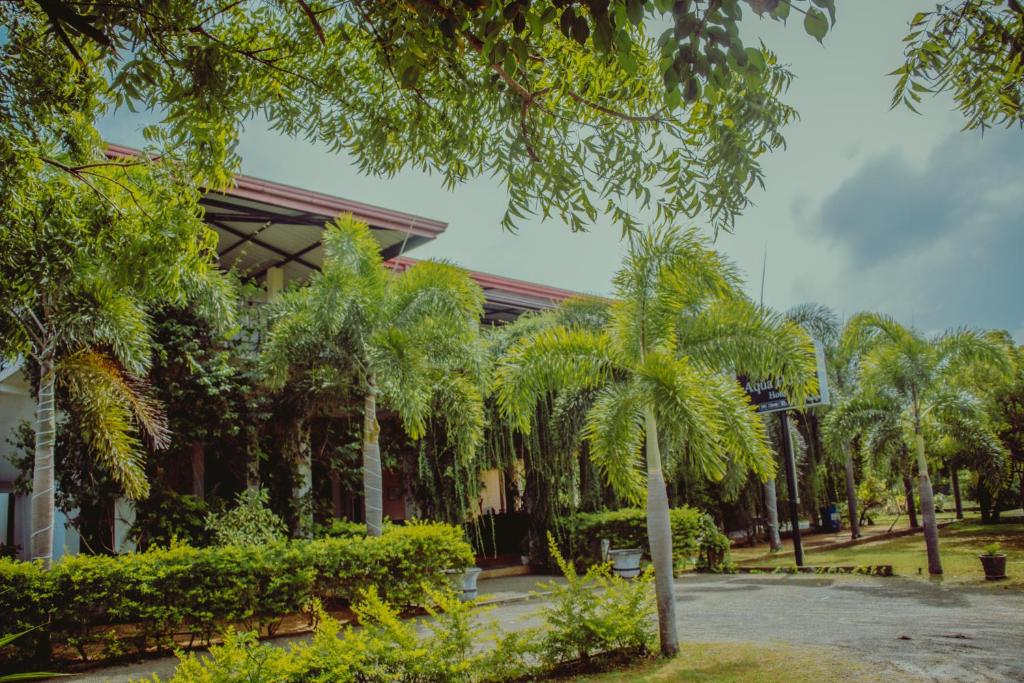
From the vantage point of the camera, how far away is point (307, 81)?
17.4 feet

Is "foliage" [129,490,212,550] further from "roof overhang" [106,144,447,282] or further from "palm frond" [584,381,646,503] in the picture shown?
"palm frond" [584,381,646,503]

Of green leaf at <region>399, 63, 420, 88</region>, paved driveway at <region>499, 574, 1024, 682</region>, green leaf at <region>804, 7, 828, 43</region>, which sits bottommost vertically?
paved driveway at <region>499, 574, 1024, 682</region>

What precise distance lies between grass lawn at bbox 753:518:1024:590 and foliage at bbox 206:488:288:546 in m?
11.7

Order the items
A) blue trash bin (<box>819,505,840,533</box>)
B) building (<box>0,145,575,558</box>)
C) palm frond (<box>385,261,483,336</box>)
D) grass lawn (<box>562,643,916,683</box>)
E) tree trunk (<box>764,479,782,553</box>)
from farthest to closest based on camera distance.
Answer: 1. blue trash bin (<box>819,505,840,533</box>)
2. tree trunk (<box>764,479,782,553</box>)
3. building (<box>0,145,575,558</box>)
4. palm frond (<box>385,261,483,336</box>)
5. grass lawn (<box>562,643,916,683</box>)

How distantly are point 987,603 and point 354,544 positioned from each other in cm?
925

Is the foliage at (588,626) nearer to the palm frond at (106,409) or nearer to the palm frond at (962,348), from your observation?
the palm frond at (106,409)

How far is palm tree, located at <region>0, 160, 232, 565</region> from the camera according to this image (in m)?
6.10

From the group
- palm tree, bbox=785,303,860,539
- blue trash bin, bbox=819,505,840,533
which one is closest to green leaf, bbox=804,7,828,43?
palm tree, bbox=785,303,860,539

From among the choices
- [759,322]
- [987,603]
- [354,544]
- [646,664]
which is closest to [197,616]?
[354,544]

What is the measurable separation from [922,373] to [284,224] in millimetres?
13101

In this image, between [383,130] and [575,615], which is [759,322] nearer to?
[575,615]

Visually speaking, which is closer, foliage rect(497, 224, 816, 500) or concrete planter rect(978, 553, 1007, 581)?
foliage rect(497, 224, 816, 500)

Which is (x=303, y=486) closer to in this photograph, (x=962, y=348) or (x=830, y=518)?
(x=962, y=348)

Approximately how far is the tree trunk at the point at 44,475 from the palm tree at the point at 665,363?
A: 20.3 feet
